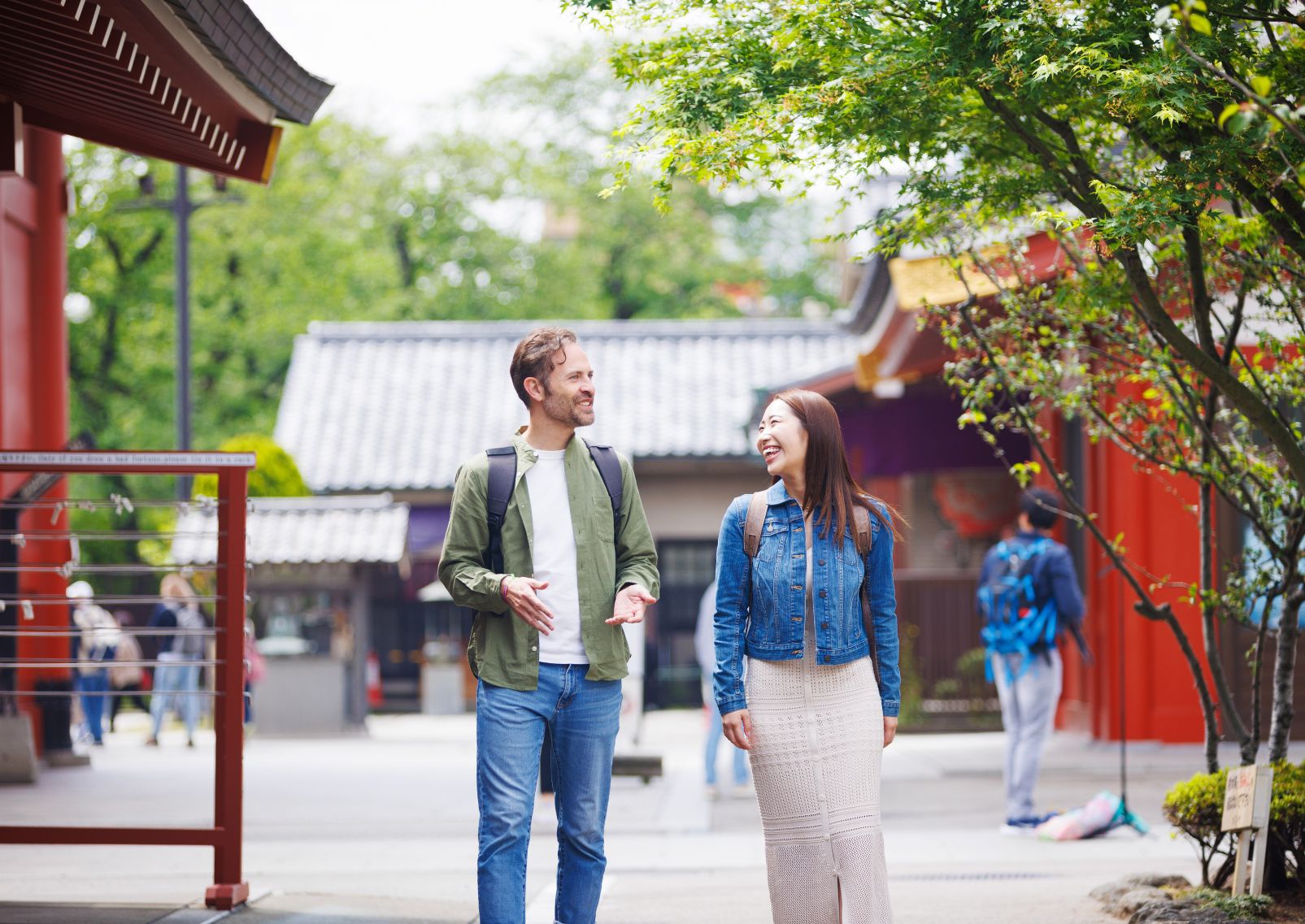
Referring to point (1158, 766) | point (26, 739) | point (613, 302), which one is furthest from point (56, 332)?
point (613, 302)

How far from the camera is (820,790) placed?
186 inches

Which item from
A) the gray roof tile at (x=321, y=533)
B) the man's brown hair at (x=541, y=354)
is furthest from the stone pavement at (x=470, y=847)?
the gray roof tile at (x=321, y=533)

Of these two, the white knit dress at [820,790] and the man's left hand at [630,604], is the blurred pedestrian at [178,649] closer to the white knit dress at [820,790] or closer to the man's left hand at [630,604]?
the man's left hand at [630,604]

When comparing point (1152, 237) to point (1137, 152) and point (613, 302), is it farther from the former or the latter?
point (613, 302)

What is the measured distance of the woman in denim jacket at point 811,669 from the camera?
472 cm

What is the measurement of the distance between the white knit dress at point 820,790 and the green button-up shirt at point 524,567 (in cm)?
52

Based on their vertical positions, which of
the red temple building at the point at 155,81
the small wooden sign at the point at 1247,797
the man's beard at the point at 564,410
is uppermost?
the red temple building at the point at 155,81

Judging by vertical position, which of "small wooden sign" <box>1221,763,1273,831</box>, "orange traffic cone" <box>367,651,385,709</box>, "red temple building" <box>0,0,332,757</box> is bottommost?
"orange traffic cone" <box>367,651,385,709</box>

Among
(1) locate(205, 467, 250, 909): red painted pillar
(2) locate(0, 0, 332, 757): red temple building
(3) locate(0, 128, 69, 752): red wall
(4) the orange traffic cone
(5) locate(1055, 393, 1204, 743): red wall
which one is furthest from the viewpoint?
(4) the orange traffic cone

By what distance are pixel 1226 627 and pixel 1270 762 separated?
7560mm

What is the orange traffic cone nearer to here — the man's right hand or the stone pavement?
the stone pavement

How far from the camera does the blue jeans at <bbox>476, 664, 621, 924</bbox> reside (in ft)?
15.3

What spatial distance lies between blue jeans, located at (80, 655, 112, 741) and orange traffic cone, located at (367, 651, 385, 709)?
14.9 ft

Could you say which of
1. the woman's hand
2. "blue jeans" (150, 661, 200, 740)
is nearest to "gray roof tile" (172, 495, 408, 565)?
"blue jeans" (150, 661, 200, 740)
